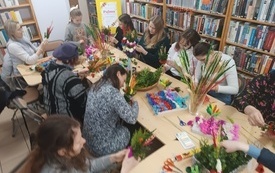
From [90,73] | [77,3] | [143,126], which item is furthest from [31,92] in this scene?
[77,3]

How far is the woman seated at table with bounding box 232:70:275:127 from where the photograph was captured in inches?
61.9

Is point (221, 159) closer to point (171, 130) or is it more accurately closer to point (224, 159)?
point (224, 159)

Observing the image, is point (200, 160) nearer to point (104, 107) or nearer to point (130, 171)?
point (130, 171)

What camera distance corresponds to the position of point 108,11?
164 inches

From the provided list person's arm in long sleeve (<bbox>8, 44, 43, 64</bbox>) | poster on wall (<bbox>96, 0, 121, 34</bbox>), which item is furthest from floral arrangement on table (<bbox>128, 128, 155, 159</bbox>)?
poster on wall (<bbox>96, 0, 121, 34</bbox>)

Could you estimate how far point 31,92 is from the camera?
106 inches

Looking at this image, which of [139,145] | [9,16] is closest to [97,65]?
[139,145]

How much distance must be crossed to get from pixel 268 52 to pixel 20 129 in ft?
10.6

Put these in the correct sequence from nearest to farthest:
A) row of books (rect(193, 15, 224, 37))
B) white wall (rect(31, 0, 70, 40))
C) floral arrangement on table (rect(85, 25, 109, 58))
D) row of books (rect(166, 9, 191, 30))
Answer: floral arrangement on table (rect(85, 25, 109, 58)), row of books (rect(193, 15, 224, 37)), row of books (rect(166, 9, 191, 30)), white wall (rect(31, 0, 70, 40))

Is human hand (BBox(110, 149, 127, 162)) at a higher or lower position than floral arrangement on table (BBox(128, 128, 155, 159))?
lower

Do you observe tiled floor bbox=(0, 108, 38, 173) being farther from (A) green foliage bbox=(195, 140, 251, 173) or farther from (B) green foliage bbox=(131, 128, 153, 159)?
(A) green foliage bbox=(195, 140, 251, 173)

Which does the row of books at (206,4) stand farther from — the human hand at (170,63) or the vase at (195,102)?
the vase at (195,102)

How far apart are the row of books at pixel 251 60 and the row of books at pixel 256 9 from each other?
42cm

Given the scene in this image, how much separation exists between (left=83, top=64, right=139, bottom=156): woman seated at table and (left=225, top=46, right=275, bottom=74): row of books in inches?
72.6
